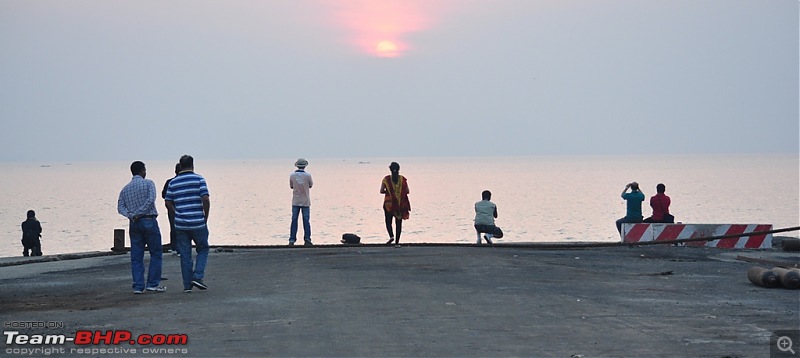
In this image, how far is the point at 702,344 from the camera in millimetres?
11148

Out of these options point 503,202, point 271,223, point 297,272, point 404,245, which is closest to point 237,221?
point 271,223

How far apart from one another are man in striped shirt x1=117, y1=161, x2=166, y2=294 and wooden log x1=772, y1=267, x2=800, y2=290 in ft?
29.5

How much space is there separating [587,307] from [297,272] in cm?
614

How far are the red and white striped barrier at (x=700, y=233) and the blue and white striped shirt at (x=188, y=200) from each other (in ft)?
42.5

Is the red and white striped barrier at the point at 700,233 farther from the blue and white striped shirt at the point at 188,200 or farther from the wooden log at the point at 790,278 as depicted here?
the blue and white striped shirt at the point at 188,200

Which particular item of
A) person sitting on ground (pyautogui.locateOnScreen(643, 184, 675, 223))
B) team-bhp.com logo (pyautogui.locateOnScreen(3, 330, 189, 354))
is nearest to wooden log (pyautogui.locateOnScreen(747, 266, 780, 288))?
team-bhp.com logo (pyautogui.locateOnScreen(3, 330, 189, 354))

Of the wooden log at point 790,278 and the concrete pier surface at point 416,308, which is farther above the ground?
the wooden log at point 790,278

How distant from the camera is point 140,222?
1594 centimetres

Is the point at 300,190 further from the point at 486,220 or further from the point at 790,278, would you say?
the point at 790,278

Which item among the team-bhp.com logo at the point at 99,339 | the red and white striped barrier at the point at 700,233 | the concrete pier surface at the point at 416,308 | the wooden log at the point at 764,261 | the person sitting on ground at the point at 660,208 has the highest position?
the person sitting on ground at the point at 660,208

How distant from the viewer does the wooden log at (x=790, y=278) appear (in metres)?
15.6

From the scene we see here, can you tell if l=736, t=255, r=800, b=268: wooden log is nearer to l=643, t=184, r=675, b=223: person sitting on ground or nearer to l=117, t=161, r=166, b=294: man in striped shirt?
l=643, t=184, r=675, b=223: person sitting on ground

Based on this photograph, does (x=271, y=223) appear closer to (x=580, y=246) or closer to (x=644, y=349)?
(x=580, y=246)

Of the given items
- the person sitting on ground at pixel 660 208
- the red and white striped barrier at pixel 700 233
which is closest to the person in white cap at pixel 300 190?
the red and white striped barrier at pixel 700 233
